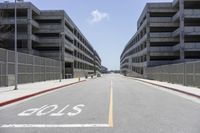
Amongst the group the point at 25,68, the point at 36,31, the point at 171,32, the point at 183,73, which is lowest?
the point at 183,73

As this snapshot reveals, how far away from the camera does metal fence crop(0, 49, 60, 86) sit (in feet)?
95.9

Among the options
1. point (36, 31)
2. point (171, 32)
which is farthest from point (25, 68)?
point (171, 32)

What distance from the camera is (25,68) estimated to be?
36.1 metres

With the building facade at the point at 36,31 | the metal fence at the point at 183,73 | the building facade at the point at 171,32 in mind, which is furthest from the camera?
the building facade at the point at 36,31

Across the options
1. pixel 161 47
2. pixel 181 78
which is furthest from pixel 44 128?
pixel 161 47

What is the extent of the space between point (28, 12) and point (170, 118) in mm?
57447

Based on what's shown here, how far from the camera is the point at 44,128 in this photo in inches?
337

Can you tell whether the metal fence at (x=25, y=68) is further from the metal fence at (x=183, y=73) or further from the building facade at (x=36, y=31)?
the metal fence at (x=183, y=73)

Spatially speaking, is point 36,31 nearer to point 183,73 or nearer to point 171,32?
point 171,32

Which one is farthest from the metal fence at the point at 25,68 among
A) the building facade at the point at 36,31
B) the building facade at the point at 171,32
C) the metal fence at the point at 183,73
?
the building facade at the point at 171,32

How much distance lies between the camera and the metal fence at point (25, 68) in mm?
29234

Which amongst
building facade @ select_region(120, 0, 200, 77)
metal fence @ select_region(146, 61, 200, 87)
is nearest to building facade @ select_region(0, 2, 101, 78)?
building facade @ select_region(120, 0, 200, 77)

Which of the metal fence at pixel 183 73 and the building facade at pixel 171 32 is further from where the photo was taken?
the building facade at pixel 171 32

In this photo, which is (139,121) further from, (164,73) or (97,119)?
(164,73)
